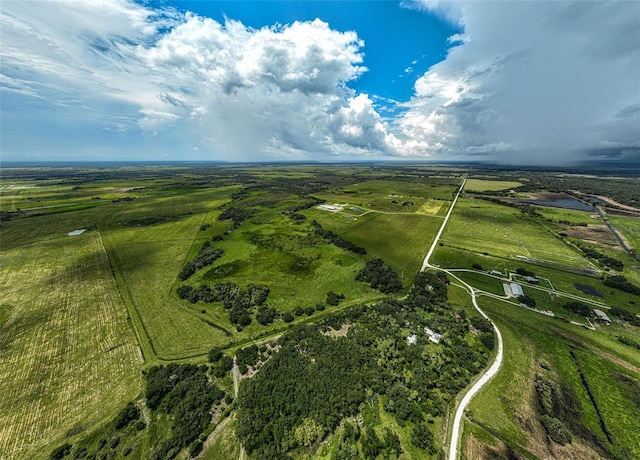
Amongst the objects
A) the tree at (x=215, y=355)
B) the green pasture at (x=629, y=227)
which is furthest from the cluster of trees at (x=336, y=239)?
the green pasture at (x=629, y=227)

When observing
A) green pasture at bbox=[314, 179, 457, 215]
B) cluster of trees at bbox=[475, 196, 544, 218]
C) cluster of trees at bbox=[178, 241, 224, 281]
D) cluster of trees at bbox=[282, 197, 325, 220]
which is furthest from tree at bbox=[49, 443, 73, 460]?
cluster of trees at bbox=[475, 196, 544, 218]

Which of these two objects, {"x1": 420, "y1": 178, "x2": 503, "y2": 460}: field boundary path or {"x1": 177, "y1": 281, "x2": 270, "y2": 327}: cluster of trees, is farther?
{"x1": 177, "y1": 281, "x2": 270, "y2": 327}: cluster of trees

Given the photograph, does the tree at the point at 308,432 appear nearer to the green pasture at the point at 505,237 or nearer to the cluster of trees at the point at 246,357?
the cluster of trees at the point at 246,357

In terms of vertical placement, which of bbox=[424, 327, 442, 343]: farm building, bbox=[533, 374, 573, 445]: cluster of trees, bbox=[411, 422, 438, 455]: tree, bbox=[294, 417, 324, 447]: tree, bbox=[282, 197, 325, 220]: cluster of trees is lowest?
bbox=[533, 374, 573, 445]: cluster of trees

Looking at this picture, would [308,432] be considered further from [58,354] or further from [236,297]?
[58,354]

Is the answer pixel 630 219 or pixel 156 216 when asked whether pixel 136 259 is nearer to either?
pixel 156 216

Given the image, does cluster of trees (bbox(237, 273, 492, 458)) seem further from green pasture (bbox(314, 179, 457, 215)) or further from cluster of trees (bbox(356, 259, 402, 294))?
green pasture (bbox(314, 179, 457, 215))
